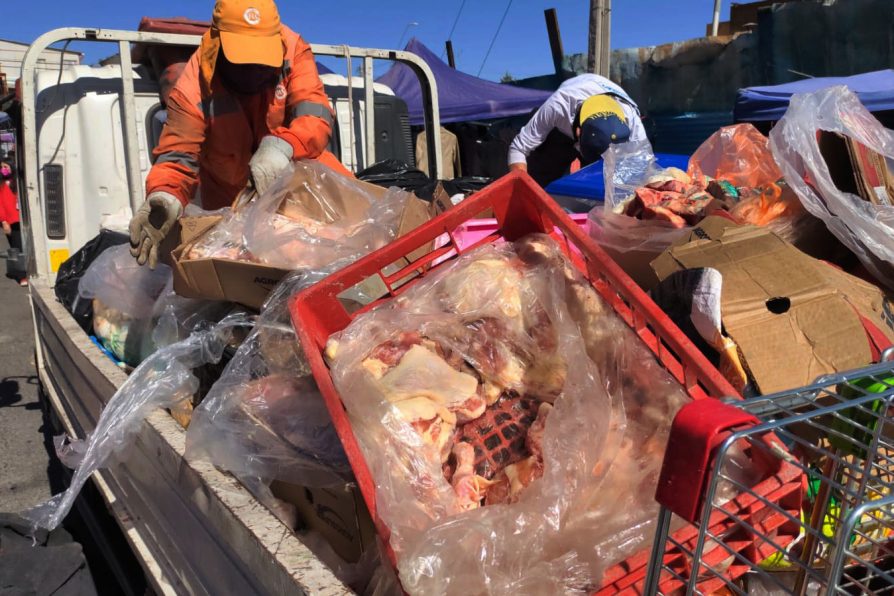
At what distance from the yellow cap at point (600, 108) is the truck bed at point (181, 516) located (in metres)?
2.65

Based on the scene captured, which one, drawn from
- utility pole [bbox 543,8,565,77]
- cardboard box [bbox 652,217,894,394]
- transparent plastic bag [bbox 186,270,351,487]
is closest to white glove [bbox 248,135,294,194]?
transparent plastic bag [bbox 186,270,351,487]

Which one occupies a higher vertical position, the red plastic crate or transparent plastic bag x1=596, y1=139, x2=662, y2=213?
transparent plastic bag x1=596, y1=139, x2=662, y2=213

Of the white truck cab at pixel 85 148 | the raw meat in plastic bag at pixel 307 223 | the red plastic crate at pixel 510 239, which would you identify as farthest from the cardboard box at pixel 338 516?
the white truck cab at pixel 85 148

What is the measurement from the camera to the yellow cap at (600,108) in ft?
12.0

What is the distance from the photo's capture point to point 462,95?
10.2 m

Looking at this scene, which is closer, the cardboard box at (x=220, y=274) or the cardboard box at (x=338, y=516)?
the cardboard box at (x=338, y=516)

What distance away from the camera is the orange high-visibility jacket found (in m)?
2.72

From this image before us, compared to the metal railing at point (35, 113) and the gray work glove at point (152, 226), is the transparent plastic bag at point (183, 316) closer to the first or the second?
the gray work glove at point (152, 226)

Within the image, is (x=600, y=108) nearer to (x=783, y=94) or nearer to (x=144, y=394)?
(x=144, y=394)

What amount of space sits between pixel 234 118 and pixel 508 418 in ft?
6.68

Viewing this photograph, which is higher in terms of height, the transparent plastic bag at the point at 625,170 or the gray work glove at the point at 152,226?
the transparent plastic bag at the point at 625,170

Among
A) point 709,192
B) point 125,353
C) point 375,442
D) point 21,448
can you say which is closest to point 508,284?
point 375,442

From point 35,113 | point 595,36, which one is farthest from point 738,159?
point 595,36

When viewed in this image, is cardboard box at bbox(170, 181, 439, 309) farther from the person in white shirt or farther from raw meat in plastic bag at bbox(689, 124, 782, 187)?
the person in white shirt
